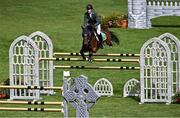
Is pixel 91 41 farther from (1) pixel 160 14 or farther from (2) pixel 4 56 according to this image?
(1) pixel 160 14

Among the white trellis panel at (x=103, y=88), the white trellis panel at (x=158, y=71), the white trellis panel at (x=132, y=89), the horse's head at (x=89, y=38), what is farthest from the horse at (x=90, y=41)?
the white trellis panel at (x=158, y=71)

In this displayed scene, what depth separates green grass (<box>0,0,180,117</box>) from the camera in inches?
854

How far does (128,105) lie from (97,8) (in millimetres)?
29688

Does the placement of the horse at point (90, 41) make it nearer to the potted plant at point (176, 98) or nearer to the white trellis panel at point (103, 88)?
the white trellis panel at point (103, 88)

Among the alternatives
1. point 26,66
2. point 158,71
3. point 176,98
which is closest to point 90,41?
point 26,66

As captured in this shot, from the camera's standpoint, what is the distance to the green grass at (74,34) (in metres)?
21.7

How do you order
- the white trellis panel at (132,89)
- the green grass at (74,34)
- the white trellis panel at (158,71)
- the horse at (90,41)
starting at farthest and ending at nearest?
the horse at (90,41) < the white trellis panel at (132,89) < the white trellis panel at (158,71) < the green grass at (74,34)

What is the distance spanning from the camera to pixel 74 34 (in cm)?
4038

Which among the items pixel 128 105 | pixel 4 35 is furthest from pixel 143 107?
pixel 4 35

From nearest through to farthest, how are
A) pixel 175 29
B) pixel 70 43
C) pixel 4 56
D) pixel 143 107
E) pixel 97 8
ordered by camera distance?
pixel 143 107, pixel 4 56, pixel 70 43, pixel 175 29, pixel 97 8

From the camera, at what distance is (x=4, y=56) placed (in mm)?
34094

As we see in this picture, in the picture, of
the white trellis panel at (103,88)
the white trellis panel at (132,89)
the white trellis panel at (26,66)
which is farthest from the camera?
the white trellis panel at (103,88)

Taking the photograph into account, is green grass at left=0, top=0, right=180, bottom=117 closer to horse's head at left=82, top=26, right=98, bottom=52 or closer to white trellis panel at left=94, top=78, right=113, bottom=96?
white trellis panel at left=94, top=78, right=113, bottom=96

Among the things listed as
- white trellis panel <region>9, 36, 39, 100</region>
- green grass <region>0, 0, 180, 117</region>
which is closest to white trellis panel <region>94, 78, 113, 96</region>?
green grass <region>0, 0, 180, 117</region>
